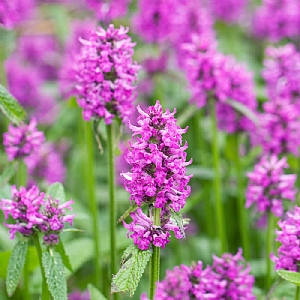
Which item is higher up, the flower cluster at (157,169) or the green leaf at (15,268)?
the flower cluster at (157,169)

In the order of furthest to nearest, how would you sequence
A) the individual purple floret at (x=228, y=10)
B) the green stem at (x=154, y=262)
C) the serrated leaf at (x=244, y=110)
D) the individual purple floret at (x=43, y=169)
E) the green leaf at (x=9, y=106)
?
the individual purple floret at (x=228, y=10) → the individual purple floret at (x=43, y=169) → the serrated leaf at (x=244, y=110) → the green leaf at (x=9, y=106) → the green stem at (x=154, y=262)

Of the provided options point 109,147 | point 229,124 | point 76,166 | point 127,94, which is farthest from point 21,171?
point 76,166

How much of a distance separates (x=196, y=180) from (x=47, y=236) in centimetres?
336

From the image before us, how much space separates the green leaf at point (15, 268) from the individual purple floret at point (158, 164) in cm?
68

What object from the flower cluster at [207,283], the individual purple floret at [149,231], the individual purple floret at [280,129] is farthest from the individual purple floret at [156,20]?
the individual purple floret at [149,231]

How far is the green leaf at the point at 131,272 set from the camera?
232 centimetres

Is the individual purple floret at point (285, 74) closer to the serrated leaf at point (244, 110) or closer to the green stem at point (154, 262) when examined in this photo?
the serrated leaf at point (244, 110)

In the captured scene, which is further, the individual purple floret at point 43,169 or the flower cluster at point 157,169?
the individual purple floret at point 43,169

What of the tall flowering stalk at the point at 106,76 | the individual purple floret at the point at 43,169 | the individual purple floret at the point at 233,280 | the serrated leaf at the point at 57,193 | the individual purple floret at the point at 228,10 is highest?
the individual purple floret at the point at 228,10

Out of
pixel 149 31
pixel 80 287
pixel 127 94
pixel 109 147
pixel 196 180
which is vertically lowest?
pixel 80 287

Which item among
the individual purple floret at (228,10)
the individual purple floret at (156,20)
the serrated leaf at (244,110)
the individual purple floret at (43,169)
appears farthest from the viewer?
the individual purple floret at (228,10)

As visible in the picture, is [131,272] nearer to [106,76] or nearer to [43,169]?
[106,76]

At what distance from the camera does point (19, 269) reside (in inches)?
106

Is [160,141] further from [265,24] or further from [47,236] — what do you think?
[265,24]
